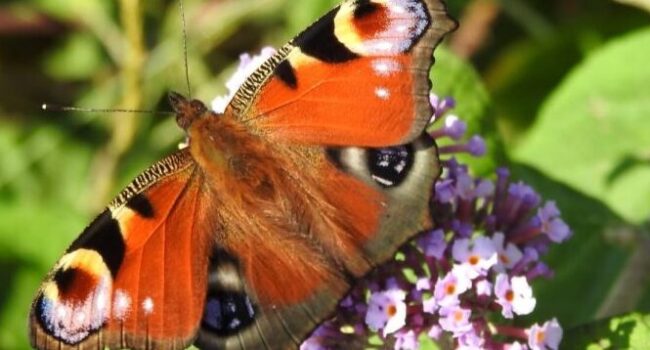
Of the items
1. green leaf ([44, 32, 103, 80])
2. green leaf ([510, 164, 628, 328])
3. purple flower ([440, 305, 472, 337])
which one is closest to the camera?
purple flower ([440, 305, 472, 337])

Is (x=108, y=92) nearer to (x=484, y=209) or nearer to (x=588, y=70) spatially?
(x=588, y=70)

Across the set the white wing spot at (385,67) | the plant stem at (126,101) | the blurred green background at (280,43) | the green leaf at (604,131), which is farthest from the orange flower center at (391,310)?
the plant stem at (126,101)

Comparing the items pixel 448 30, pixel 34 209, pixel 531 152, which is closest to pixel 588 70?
pixel 531 152

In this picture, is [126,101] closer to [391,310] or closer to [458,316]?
[391,310]

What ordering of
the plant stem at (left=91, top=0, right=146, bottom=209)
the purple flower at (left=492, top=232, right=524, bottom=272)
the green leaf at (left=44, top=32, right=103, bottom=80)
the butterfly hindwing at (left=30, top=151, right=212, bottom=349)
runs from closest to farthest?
1. the butterfly hindwing at (left=30, top=151, right=212, bottom=349)
2. the purple flower at (left=492, top=232, right=524, bottom=272)
3. the plant stem at (left=91, top=0, right=146, bottom=209)
4. the green leaf at (left=44, top=32, right=103, bottom=80)

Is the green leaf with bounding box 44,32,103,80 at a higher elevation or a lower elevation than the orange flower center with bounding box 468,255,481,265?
lower

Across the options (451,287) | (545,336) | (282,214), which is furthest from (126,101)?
(545,336)

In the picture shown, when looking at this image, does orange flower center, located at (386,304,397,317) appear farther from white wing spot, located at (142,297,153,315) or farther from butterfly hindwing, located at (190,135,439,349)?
white wing spot, located at (142,297,153,315)

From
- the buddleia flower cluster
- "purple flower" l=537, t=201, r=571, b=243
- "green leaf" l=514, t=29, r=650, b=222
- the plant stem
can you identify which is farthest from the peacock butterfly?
the plant stem
